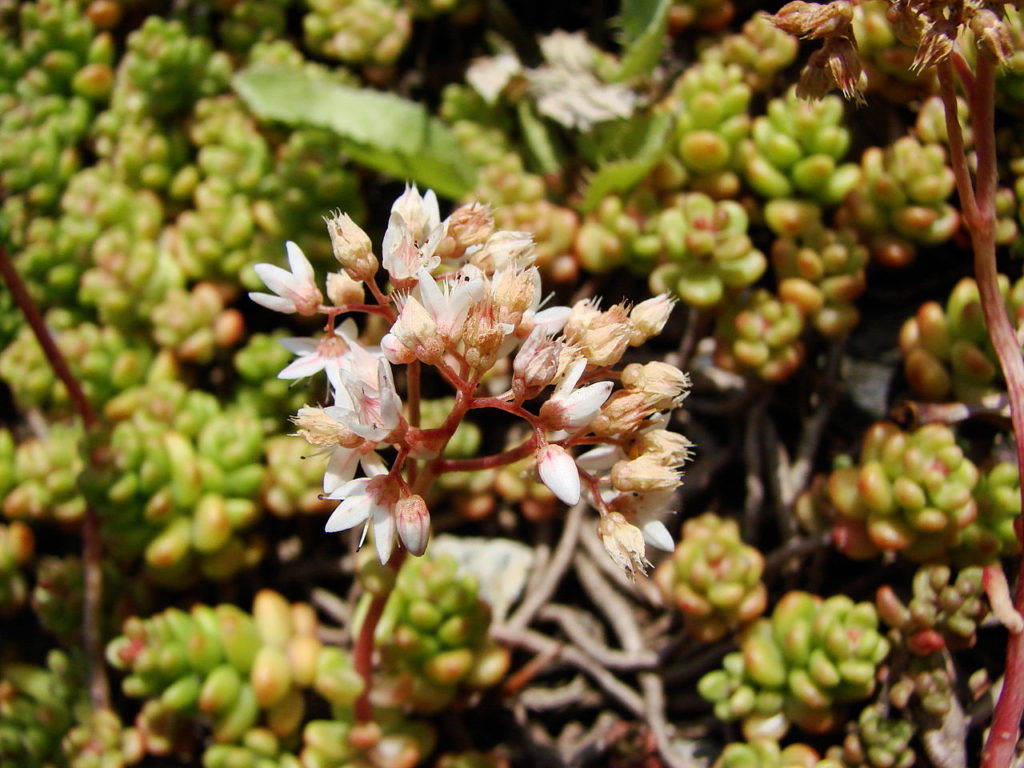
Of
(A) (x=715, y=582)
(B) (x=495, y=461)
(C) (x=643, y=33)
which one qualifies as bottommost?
(A) (x=715, y=582)

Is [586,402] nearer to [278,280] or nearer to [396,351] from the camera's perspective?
[396,351]

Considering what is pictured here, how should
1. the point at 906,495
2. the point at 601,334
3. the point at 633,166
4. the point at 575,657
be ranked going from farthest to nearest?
the point at 633,166
the point at 575,657
the point at 906,495
the point at 601,334

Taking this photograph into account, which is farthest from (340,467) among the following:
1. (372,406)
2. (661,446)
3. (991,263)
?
(991,263)

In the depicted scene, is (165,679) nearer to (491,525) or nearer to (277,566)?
(277,566)

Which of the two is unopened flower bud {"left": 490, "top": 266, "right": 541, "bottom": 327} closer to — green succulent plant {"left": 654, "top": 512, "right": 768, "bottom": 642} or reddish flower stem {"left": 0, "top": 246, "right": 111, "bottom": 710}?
green succulent plant {"left": 654, "top": 512, "right": 768, "bottom": 642}

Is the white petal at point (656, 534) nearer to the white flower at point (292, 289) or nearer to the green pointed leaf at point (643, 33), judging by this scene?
the white flower at point (292, 289)

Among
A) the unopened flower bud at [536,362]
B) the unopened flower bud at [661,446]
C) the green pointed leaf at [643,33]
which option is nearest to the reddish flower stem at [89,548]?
the unopened flower bud at [536,362]

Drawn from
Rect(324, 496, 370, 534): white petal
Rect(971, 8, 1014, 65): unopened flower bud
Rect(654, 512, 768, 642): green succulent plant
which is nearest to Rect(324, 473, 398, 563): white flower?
Rect(324, 496, 370, 534): white petal
